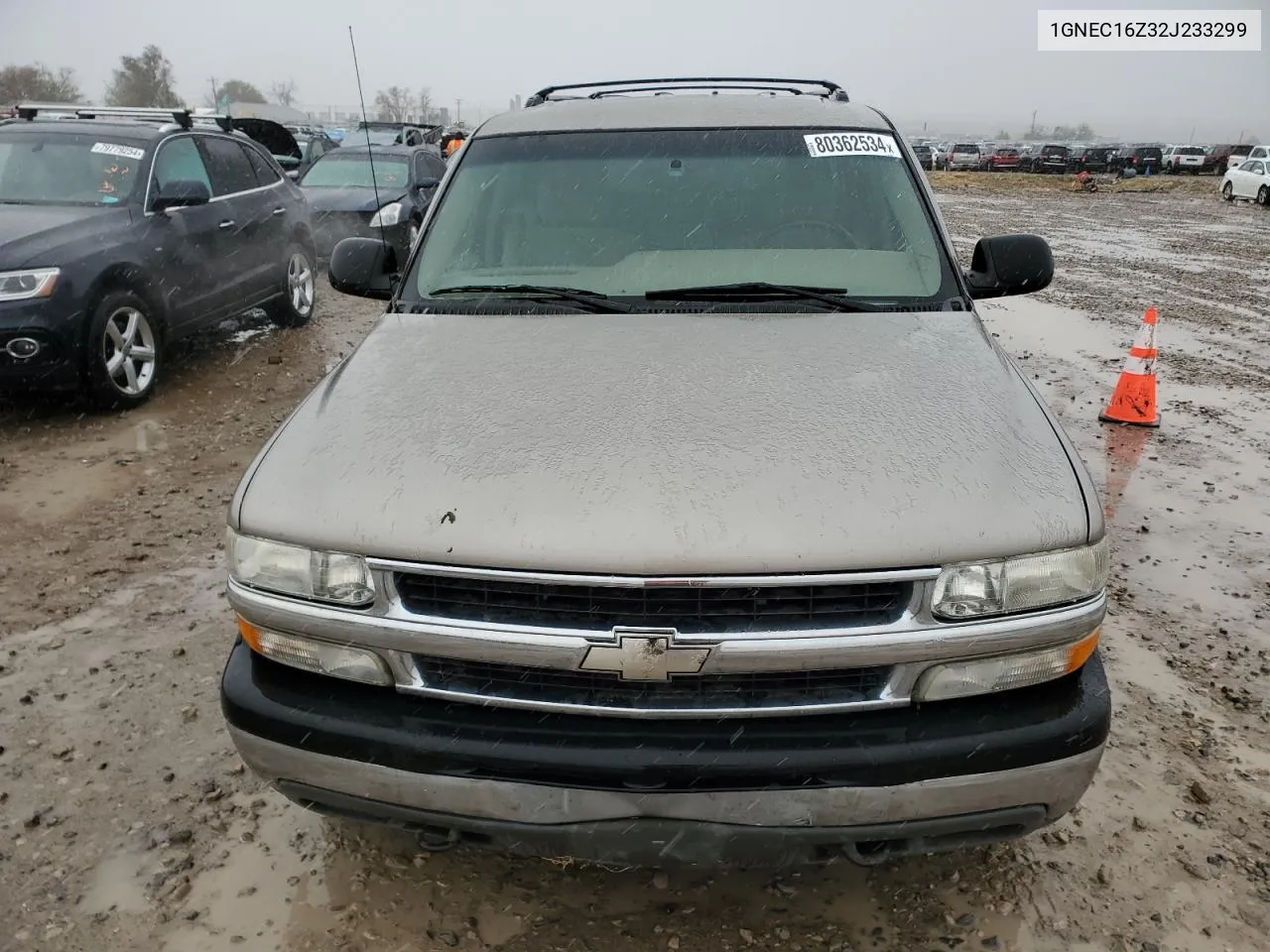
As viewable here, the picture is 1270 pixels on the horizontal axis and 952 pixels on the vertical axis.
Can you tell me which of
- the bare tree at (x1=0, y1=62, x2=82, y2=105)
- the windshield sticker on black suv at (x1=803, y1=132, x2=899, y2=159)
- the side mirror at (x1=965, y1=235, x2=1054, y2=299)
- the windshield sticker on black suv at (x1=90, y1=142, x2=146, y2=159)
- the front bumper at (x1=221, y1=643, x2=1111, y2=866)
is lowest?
the front bumper at (x1=221, y1=643, x2=1111, y2=866)

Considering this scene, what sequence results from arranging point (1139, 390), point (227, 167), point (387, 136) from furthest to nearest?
point (387, 136) < point (227, 167) < point (1139, 390)

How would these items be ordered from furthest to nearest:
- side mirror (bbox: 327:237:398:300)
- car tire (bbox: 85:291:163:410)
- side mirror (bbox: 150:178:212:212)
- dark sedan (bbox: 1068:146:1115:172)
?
1. dark sedan (bbox: 1068:146:1115:172)
2. side mirror (bbox: 150:178:212:212)
3. car tire (bbox: 85:291:163:410)
4. side mirror (bbox: 327:237:398:300)

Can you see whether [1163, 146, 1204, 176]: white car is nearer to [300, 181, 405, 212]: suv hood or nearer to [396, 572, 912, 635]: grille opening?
[300, 181, 405, 212]: suv hood

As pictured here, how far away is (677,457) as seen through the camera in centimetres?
198

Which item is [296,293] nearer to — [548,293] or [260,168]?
[260,168]

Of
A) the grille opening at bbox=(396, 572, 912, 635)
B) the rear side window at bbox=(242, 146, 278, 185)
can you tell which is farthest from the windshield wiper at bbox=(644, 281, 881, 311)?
the rear side window at bbox=(242, 146, 278, 185)

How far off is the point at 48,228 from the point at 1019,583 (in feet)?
19.5

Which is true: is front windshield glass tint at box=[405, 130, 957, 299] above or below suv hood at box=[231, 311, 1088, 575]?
above

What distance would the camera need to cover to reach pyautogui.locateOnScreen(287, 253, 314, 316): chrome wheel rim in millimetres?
8203

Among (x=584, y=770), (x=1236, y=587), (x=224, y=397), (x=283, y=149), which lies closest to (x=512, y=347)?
(x=584, y=770)

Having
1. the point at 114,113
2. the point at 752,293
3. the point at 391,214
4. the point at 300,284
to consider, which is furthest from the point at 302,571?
the point at 391,214

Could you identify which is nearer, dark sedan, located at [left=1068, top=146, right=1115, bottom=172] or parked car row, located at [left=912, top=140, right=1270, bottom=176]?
dark sedan, located at [left=1068, top=146, right=1115, bottom=172]

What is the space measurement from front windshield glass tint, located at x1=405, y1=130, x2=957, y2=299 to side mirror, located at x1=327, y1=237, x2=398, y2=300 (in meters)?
0.32

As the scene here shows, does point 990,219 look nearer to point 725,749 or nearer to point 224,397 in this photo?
Answer: point 224,397
